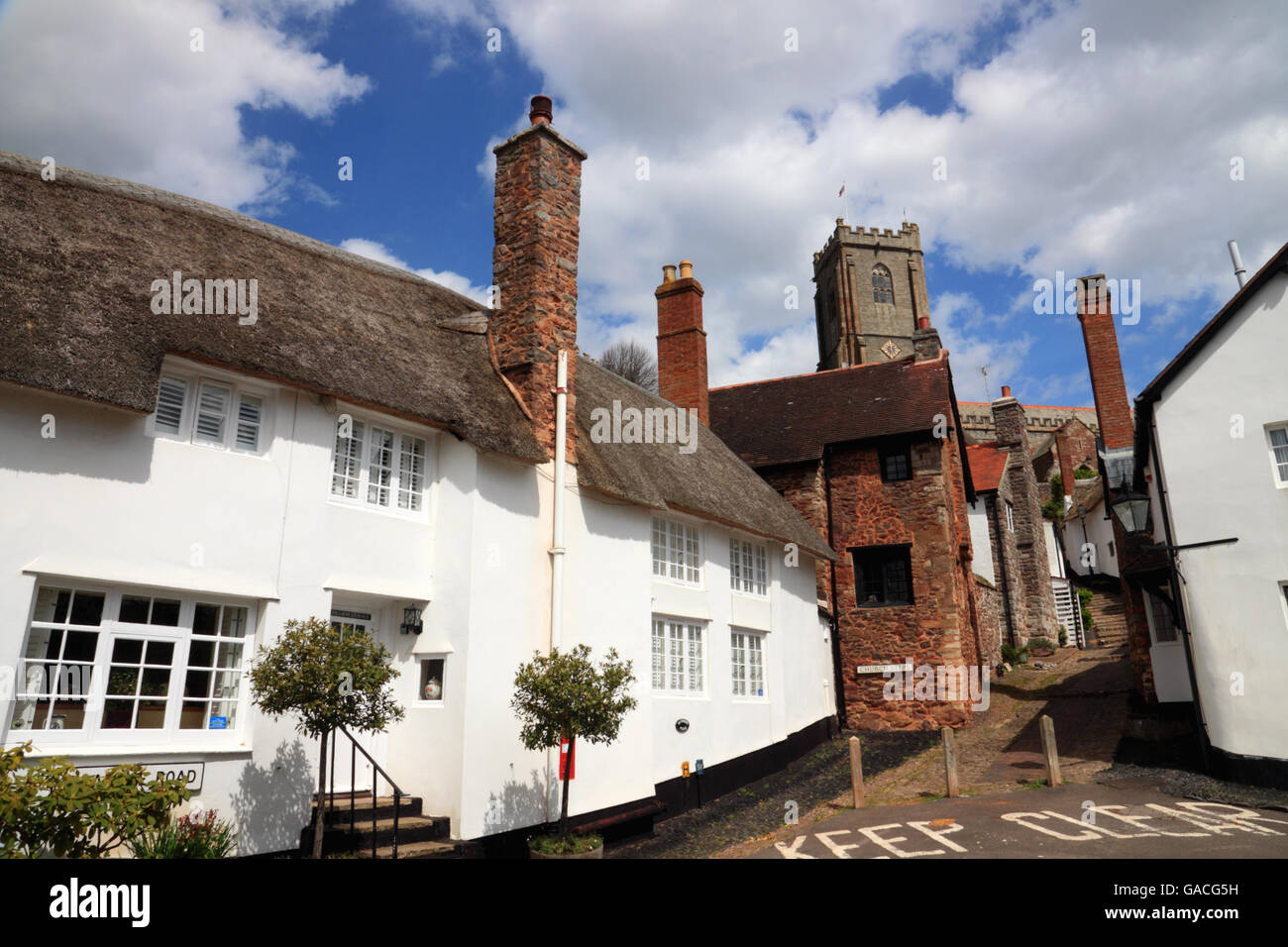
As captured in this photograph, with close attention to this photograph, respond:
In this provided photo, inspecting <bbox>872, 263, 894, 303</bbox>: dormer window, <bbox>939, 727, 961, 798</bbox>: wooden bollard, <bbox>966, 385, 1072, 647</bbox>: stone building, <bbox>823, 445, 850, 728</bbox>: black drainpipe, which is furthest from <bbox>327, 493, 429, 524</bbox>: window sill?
<bbox>872, 263, 894, 303</bbox>: dormer window

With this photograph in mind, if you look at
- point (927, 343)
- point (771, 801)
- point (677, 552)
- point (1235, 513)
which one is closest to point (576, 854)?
point (771, 801)

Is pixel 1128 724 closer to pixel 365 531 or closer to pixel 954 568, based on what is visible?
pixel 954 568

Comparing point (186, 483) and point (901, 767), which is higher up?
point (186, 483)

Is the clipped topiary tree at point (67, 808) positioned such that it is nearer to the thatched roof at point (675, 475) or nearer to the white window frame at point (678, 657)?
the thatched roof at point (675, 475)

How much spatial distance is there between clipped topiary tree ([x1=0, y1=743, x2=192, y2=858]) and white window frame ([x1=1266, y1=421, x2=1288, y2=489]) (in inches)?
578

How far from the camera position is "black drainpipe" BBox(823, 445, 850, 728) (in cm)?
2120

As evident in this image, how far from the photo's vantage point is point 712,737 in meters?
14.9

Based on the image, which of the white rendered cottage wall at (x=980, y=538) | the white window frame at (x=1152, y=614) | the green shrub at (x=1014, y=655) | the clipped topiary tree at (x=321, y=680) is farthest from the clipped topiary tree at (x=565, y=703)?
the white rendered cottage wall at (x=980, y=538)

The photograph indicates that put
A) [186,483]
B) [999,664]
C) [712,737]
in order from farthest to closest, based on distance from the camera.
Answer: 1. [999,664]
2. [712,737]
3. [186,483]

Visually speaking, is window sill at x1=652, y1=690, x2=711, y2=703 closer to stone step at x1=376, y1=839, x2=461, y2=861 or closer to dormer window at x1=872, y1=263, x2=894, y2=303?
stone step at x1=376, y1=839, x2=461, y2=861

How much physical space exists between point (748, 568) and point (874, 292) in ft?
174

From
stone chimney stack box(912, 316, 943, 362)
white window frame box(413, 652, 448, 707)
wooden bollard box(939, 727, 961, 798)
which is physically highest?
stone chimney stack box(912, 316, 943, 362)
